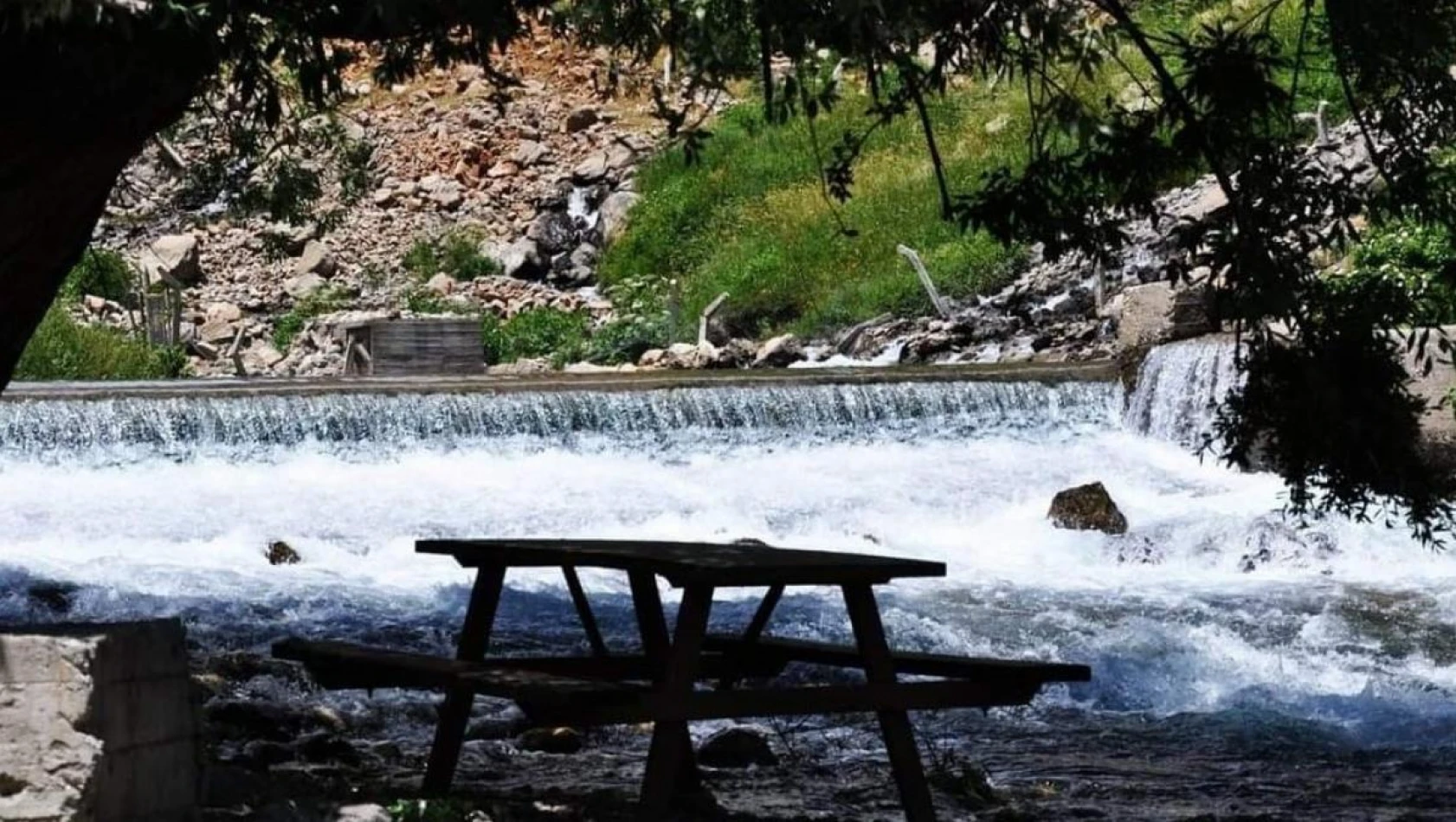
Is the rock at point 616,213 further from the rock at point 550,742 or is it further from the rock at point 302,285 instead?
the rock at point 550,742

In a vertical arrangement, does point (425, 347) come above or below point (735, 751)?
above

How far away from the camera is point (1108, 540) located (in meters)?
15.5

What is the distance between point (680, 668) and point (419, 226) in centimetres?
2449

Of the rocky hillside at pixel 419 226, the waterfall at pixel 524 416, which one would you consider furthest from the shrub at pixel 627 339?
the waterfall at pixel 524 416

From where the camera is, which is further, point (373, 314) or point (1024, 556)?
point (373, 314)

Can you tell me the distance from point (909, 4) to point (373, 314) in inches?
827

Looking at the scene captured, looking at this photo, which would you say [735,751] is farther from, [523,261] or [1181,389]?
[523,261]

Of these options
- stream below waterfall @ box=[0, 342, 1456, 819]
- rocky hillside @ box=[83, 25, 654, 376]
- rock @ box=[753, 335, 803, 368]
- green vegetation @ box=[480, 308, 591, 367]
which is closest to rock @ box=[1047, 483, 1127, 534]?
stream below waterfall @ box=[0, 342, 1456, 819]

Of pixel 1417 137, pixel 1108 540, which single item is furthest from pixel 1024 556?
pixel 1417 137

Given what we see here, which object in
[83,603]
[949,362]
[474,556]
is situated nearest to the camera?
[474,556]

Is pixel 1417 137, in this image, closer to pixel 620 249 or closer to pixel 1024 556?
pixel 1024 556

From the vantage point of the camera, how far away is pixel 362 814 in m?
6.02

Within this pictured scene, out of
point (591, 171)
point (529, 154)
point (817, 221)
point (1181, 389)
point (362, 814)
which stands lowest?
point (362, 814)

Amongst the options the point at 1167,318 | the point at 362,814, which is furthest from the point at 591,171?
the point at 362,814
